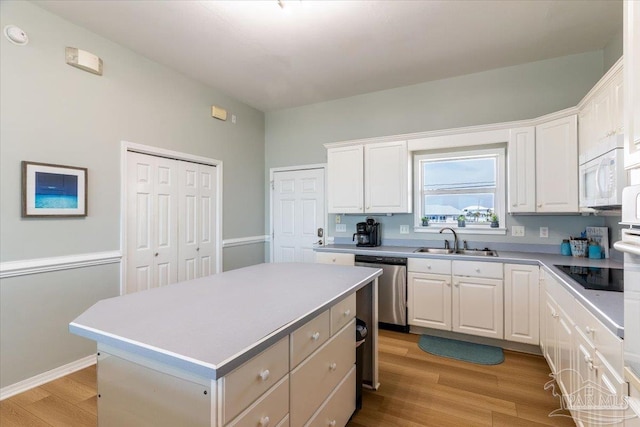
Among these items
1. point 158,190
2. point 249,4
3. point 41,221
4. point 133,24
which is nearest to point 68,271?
point 41,221

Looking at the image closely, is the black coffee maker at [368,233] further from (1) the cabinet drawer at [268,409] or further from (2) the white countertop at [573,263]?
(1) the cabinet drawer at [268,409]

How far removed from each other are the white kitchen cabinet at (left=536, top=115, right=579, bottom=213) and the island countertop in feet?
7.16

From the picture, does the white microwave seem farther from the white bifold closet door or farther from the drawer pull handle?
the white bifold closet door

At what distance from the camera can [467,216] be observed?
366 centimetres

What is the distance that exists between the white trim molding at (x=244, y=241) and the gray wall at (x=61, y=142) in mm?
1401

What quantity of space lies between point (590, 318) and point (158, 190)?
12.2 ft

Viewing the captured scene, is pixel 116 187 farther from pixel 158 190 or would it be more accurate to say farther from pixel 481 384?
pixel 481 384

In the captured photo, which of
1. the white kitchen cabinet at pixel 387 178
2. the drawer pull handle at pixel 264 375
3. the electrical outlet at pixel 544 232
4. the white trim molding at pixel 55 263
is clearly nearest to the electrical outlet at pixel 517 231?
the electrical outlet at pixel 544 232

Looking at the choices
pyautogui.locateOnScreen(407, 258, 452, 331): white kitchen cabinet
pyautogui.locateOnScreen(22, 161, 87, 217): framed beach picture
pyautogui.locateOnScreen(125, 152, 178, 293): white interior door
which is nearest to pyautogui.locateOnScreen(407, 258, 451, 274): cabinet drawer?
pyautogui.locateOnScreen(407, 258, 452, 331): white kitchen cabinet

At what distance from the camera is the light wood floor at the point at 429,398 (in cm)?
196

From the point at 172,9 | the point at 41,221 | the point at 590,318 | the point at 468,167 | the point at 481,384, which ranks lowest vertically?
the point at 481,384

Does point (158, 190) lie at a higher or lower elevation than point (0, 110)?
lower

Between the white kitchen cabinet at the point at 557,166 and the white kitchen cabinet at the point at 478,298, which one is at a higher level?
the white kitchen cabinet at the point at 557,166

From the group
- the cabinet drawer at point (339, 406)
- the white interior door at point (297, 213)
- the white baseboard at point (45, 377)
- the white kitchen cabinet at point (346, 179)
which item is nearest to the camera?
the cabinet drawer at point (339, 406)
